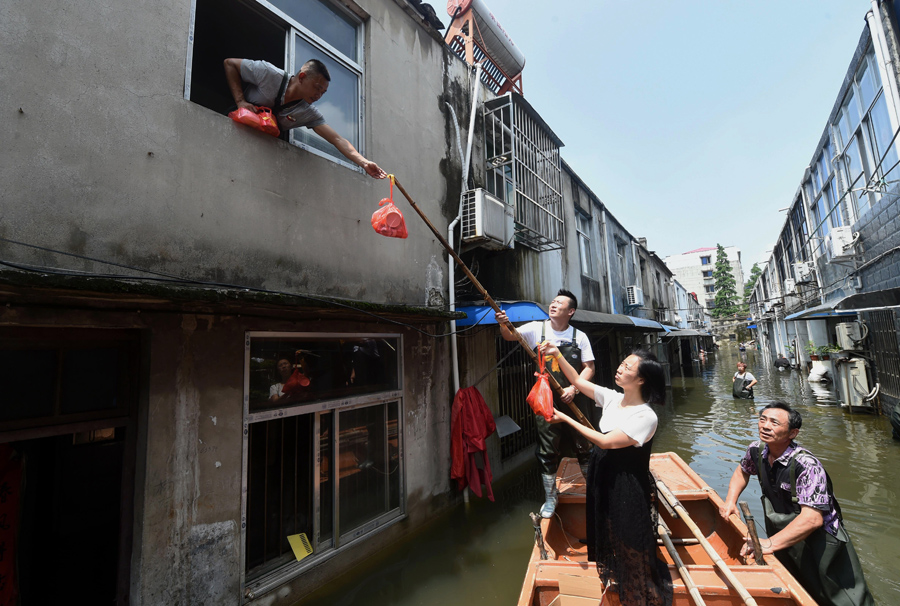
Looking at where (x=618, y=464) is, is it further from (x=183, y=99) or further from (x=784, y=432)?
(x=183, y=99)

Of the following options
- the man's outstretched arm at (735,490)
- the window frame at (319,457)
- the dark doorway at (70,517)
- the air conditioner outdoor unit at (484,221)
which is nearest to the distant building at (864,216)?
the man's outstretched arm at (735,490)

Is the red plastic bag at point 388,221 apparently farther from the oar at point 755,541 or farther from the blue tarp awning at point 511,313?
the oar at point 755,541

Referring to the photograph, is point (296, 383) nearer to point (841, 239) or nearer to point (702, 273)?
point (841, 239)

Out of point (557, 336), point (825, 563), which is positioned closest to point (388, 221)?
point (557, 336)

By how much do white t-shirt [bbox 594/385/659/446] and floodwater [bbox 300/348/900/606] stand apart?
2540 mm

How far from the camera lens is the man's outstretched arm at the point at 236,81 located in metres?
3.85

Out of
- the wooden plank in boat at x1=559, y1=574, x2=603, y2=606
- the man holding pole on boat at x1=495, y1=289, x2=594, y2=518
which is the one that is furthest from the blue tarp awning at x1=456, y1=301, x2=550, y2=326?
the wooden plank in boat at x1=559, y1=574, x2=603, y2=606

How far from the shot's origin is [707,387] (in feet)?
61.8

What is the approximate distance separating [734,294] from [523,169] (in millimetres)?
52988

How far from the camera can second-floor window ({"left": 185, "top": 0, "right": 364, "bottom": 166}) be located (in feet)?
14.6

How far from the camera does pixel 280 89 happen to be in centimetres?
400

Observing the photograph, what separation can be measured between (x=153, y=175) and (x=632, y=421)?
13.3 feet

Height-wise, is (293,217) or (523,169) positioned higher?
(523,169)

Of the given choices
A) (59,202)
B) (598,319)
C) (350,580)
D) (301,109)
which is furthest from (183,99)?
(598,319)
